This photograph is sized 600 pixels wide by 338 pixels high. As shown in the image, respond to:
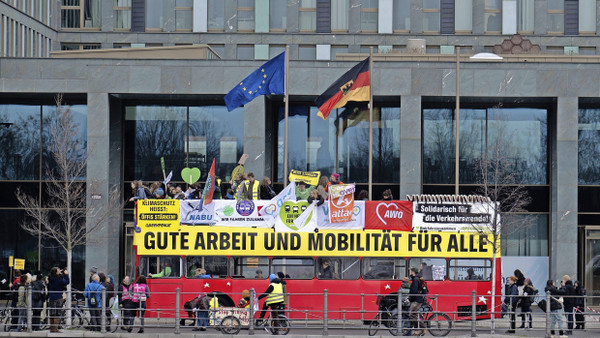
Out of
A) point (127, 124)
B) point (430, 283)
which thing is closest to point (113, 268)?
point (127, 124)

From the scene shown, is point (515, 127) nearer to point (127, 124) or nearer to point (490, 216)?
point (490, 216)

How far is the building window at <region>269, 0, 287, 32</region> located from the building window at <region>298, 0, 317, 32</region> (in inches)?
32.0

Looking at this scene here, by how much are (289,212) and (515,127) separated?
15.0m

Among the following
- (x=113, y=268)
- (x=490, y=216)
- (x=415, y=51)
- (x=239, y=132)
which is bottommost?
(x=113, y=268)

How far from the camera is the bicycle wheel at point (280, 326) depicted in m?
25.4

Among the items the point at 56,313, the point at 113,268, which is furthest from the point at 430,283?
the point at 113,268

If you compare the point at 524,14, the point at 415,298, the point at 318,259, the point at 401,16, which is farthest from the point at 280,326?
the point at 524,14

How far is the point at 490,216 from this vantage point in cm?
2848

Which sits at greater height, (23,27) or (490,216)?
(23,27)

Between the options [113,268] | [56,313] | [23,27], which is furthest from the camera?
[23,27]

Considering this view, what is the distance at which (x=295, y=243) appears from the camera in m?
28.0

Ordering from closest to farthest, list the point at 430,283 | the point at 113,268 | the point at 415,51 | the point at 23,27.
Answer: the point at 430,283 → the point at 113,268 → the point at 415,51 → the point at 23,27

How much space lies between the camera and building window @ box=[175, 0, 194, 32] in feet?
169

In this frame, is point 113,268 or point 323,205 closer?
point 323,205
